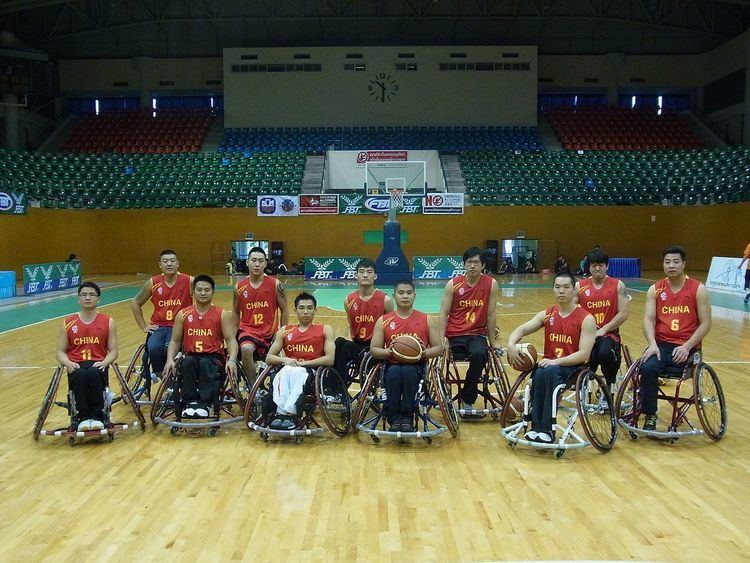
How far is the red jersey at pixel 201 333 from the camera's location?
5852 millimetres

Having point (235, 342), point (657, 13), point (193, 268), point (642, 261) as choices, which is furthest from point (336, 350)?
point (657, 13)

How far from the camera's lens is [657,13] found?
31.9m

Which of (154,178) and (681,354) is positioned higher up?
(154,178)

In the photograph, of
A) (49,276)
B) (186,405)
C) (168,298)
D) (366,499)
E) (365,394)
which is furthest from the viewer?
(49,276)

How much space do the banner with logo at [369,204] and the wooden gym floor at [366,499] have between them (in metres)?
20.0

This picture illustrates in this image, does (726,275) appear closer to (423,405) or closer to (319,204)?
(319,204)

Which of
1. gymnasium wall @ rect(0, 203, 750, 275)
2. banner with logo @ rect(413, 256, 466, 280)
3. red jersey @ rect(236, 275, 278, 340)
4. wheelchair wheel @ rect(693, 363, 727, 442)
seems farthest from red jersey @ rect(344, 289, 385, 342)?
gymnasium wall @ rect(0, 203, 750, 275)

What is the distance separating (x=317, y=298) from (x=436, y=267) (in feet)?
24.5

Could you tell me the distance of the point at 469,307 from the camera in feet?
20.5

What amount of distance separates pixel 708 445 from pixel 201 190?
23.8 m

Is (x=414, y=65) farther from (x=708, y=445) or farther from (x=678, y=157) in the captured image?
(x=708, y=445)

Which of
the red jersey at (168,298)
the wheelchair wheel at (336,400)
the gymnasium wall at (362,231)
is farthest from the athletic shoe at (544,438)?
the gymnasium wall at (362,231)

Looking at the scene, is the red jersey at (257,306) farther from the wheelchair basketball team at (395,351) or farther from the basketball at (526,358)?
the basketball at (526,358)

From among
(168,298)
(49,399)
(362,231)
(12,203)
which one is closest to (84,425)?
(49,399)
